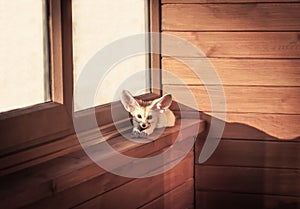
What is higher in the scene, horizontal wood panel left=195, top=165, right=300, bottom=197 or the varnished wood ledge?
the varnished wood ledge

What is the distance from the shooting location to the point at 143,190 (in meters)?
2.33

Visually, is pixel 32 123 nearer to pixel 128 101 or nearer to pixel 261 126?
pixel 128 101

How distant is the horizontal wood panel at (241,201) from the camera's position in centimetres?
254

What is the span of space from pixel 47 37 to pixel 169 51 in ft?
2.12

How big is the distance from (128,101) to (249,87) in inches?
19.6

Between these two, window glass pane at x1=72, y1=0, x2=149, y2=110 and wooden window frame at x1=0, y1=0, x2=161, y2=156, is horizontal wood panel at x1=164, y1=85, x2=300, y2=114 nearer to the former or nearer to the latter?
window glass pane at x1=72, y1=0, x2=149, y2=110

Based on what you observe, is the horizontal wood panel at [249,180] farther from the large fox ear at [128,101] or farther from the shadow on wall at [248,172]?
the large fox ear at [128,101]

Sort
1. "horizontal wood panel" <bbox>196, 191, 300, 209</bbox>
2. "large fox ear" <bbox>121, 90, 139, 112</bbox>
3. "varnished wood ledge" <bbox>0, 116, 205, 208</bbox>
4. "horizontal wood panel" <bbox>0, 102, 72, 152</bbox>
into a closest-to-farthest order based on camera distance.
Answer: "varnished wood ledge" <bbox>0, 116, 205, 208</bbox> → "horizontal wood panel" <bbox>0, 102, 72, 152</bbox> → "large fox ear" <bbox>121, 90, 139, 112</bbox> → "horizontal wood panel" <bbox>196, 191, 300, 209</bbox>

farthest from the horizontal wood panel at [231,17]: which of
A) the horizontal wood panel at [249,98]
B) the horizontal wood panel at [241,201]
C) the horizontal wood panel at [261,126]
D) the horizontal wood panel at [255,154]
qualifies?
the horizontal wood panel at [241,201]

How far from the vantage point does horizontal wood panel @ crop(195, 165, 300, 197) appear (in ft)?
8.29

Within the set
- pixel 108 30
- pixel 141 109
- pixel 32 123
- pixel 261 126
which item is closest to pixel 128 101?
pixel 141 109

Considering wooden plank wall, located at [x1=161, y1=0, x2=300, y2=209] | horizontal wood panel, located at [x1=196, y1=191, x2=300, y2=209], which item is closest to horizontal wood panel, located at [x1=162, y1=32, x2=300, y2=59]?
wooden plank wall, located at [x1=161, y1=0, x2=300, y2=209]

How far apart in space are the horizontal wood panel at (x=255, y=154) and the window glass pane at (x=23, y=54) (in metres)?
0.79

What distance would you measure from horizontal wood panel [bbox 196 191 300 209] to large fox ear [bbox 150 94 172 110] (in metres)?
0.43
